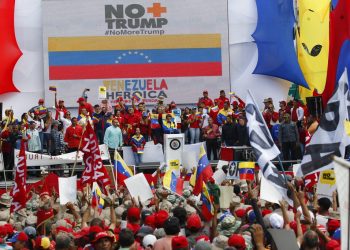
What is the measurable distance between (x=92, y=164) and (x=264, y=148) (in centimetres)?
483

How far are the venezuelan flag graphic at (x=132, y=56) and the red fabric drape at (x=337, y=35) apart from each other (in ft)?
33.9

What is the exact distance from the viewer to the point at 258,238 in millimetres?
10680

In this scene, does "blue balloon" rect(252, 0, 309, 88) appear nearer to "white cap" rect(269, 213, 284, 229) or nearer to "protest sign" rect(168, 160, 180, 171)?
"protest sign" rect(168, 160, 180, 171)

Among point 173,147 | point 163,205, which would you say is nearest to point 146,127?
point 173,147

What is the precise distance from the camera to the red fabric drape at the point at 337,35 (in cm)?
2269

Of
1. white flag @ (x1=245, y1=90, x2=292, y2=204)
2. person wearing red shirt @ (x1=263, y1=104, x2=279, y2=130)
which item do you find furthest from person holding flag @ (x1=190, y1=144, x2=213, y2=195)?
person wearing red shirt @ (x1=263, y1=104, x2=279, y2=130)

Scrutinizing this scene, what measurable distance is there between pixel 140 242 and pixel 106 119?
17.1m

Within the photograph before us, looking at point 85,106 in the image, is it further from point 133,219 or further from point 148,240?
point 148,240

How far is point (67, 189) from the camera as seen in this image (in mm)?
17062

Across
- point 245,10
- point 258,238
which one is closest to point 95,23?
point 245,10

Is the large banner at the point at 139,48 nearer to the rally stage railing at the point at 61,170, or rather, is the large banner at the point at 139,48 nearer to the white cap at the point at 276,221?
the rally stage railing at the point at 61,170

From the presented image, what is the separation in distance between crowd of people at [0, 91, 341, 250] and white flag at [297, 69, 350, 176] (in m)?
0.36

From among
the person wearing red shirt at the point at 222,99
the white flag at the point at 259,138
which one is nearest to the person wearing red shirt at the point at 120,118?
the person wearing red shirt at the point at 222,99

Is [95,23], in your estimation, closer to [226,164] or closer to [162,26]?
[162,26]
